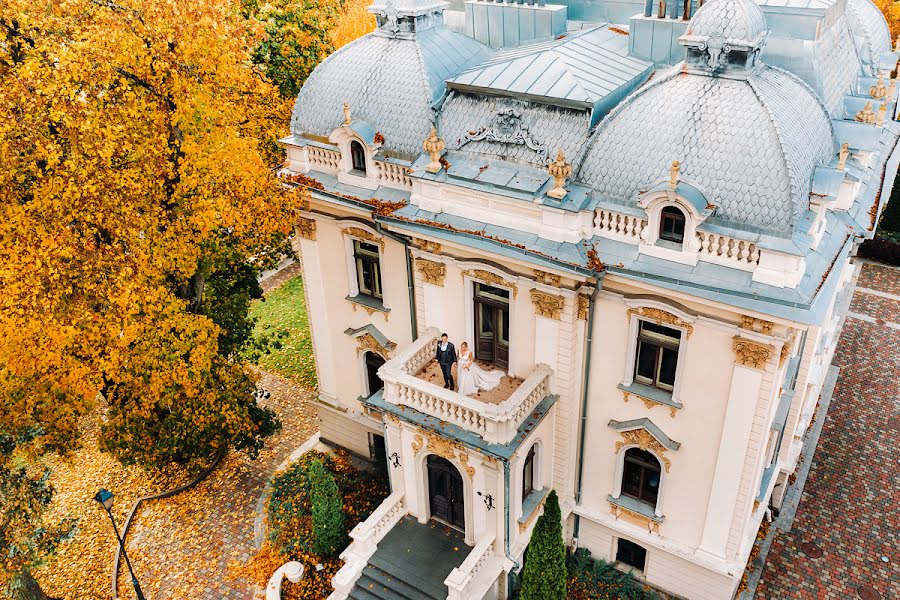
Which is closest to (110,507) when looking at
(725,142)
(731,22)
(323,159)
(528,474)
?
(323,159)

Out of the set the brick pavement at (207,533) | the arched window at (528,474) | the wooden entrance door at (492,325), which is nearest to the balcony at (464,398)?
the wooden entrance door at (492,325)

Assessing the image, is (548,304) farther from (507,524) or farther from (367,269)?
(367,269)

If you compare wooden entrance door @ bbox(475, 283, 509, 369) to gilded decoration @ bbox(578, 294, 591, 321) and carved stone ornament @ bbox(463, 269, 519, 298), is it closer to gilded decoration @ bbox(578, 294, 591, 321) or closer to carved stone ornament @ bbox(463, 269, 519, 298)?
carved stone ornament @ bbox(463, 269, 519, 298)

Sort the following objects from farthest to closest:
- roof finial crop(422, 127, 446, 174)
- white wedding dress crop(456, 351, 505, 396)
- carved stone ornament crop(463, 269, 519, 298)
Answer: white wedding dress crop(456, 351, 505, 396)
carved stone ornament crop(463, 269, 519, 298)
roof finial crop(422, 127, 446, 174)

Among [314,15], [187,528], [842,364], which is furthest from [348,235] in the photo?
[842,364]

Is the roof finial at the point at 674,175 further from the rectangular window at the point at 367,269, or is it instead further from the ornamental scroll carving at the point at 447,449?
the rectangular window at the point at 367,269

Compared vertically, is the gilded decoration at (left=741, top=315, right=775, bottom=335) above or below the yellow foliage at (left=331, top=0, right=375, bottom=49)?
below

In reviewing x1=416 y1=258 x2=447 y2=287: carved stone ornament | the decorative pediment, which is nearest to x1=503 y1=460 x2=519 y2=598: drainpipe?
the decorative pediment
